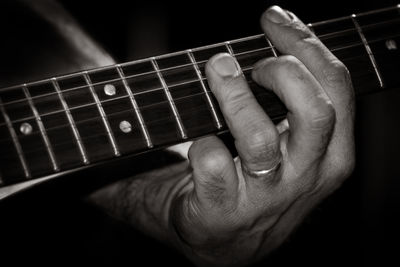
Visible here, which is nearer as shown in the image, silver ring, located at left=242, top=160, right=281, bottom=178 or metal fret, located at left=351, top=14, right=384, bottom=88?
silver ring, located at left=242, top=160, right=281, bottom=178

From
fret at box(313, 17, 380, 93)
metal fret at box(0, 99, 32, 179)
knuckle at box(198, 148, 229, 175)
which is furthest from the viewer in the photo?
fret at box(313, 17, 380, 93)

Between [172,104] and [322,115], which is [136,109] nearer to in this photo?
[172,104]

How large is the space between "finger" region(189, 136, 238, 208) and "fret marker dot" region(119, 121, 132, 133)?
0.46 feet

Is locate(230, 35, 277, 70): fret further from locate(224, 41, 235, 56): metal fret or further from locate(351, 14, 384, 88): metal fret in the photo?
locate(351, 14, 384, 88): metal fret

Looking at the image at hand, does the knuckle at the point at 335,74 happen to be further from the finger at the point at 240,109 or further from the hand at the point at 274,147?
the finger at the point at 240,109

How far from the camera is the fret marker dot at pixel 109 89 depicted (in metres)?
0.59

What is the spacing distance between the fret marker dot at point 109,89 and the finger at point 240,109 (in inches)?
6.8

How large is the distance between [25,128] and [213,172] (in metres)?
0.33

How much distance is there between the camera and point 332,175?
76cm

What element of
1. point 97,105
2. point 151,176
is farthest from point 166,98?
point 151,176

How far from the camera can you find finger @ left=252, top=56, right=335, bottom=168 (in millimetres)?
596

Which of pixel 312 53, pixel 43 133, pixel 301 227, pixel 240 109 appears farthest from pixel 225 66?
pixel 301 227

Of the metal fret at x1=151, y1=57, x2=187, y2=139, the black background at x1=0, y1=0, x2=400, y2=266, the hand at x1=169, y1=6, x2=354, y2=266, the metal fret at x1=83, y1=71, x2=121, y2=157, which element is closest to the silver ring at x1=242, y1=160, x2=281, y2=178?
the hand at x1=169, y1=6, x2=354, y2=266

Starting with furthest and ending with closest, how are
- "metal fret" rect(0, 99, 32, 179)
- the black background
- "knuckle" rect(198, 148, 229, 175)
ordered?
the black background → "knuckle" rect(198, 148, 229, 175) → "metal fret" rect(0, 99, 32, 179)
